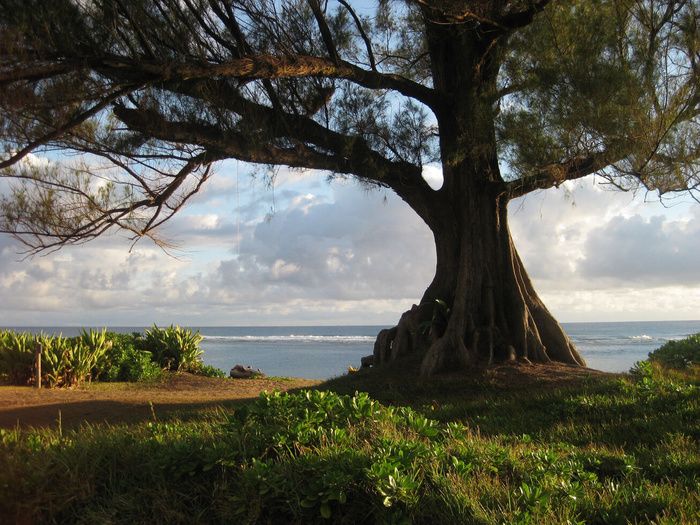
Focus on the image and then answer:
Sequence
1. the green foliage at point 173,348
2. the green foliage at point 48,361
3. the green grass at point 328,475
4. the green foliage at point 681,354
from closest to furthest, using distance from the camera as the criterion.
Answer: the green grass at point 328,475 < the green foliage at point 48,361 < the green foliage at point 681,354 < the green foliage at point 173,348

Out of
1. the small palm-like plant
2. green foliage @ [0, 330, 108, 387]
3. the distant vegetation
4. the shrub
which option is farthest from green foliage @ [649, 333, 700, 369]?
the small palm-like plant

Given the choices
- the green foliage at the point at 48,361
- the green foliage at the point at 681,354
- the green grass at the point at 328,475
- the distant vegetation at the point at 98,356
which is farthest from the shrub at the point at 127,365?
the green foliage at the point at 681,354

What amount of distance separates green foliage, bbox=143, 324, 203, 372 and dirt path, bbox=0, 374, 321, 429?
1075 millimetres

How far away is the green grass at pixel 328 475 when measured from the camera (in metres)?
3.19

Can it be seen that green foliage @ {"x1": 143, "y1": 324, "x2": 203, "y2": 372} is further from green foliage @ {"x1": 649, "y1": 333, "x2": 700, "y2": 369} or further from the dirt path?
green foliage @ {"x1": 649, "y1": 333, "x2": 700, "y2": 369}

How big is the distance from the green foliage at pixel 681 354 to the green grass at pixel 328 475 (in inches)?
310

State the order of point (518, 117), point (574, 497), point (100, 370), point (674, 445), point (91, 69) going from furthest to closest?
point (100, 370)
point (518, 117)
point (91, 69)
point (674, 445)
point (574, 497)

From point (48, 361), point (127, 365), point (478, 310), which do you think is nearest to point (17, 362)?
point (48, 361)

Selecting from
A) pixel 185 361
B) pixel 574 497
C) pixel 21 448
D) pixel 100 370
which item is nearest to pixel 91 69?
pixel 21 448

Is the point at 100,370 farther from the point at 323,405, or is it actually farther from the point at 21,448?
the point at 323,405

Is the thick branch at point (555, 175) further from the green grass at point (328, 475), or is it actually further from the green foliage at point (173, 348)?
the green foliage at point (173, 348)

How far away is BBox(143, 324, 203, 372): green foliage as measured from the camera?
1471 cm

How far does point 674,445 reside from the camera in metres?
5.02

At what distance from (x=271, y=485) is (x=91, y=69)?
487 centimetres
